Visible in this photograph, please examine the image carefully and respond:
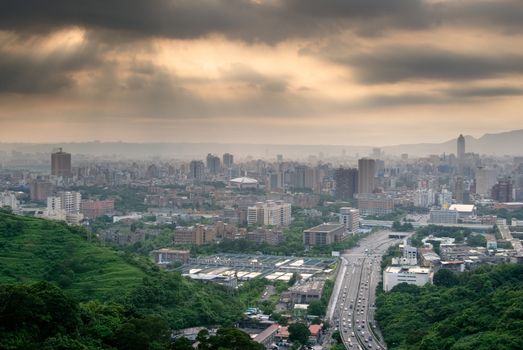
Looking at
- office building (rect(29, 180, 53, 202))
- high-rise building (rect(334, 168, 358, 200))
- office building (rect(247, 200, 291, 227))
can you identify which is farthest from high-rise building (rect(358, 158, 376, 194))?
office building (rect(29, 180, 53, 202))

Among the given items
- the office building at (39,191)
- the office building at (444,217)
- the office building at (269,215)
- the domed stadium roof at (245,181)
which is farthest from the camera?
the domed stadium roof at (245,181)

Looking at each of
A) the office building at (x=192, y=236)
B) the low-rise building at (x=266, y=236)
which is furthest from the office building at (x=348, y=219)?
the office building at (x=192, y=236)

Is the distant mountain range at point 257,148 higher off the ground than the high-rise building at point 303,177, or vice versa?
the distant mountain range at point 257,148

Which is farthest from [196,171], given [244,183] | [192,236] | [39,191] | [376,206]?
[192,236]

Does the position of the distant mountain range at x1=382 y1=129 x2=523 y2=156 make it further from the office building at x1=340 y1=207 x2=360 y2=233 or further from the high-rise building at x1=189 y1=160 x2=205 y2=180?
the office building at x1=340 y1=207 x2=360 y2=233

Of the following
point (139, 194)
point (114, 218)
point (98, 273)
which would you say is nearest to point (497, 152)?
point (139, 194)

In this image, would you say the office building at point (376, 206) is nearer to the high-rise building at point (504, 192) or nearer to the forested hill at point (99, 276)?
the high-rise building at point (504, 192)

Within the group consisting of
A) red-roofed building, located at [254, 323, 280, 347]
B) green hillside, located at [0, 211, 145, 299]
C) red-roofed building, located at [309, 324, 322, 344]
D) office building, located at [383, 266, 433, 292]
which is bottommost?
red-roofed building, located at [309, 324, 322, 344]
